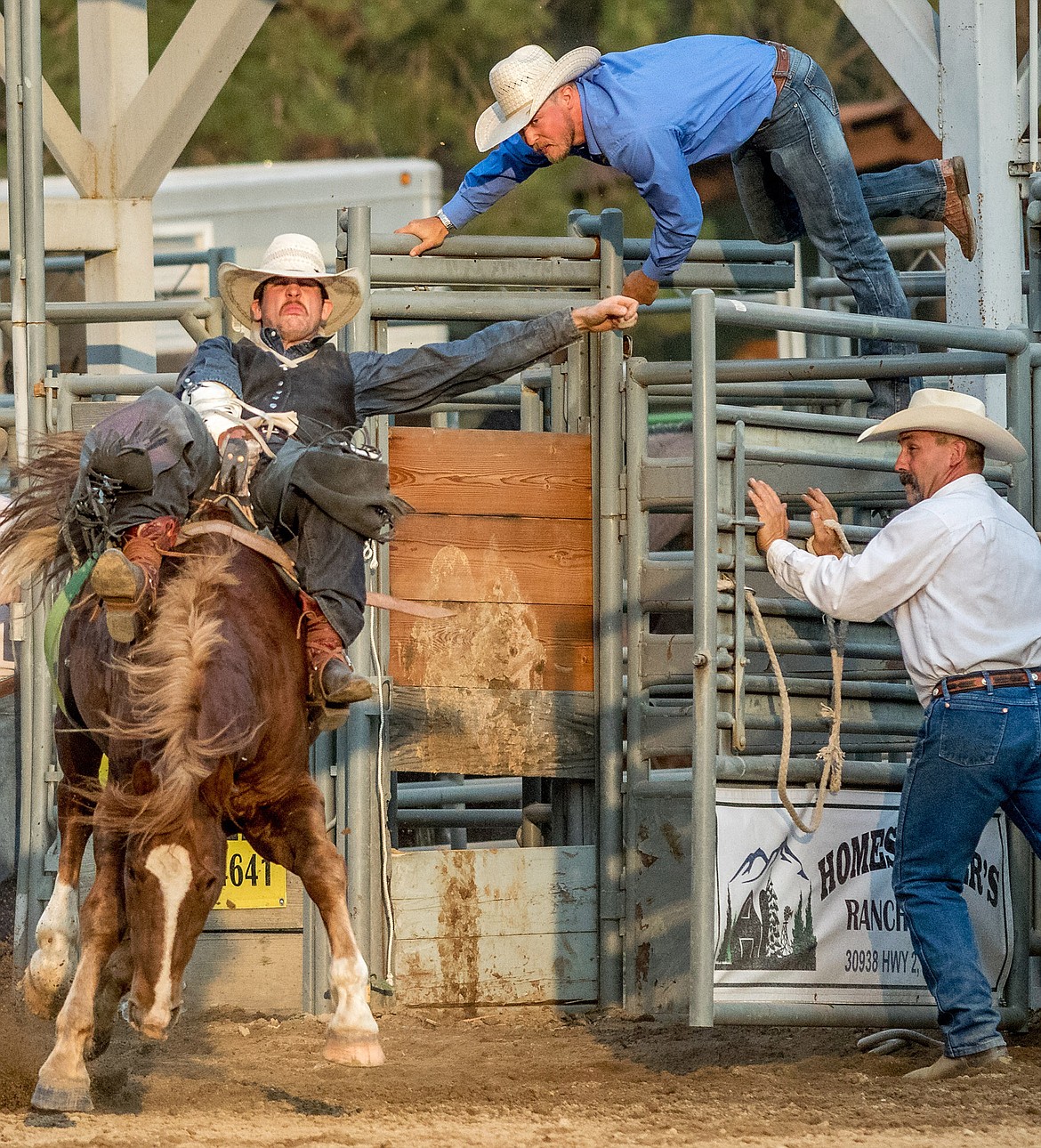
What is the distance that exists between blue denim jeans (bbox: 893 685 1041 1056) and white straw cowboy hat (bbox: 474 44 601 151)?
8.05 feet

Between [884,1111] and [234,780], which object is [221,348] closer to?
[234,780]

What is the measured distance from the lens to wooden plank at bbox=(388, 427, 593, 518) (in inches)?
248

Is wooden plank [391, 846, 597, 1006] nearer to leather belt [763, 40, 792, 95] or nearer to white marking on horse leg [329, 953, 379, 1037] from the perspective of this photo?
white marking on horse leg [329, 953, 379, 1037]

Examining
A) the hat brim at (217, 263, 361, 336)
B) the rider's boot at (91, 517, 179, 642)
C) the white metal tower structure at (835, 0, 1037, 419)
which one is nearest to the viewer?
the rider's boot at (91, 517, 179, 642)

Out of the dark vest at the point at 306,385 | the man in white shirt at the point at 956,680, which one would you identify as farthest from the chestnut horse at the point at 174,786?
the man in white shirt at the point at 956,680

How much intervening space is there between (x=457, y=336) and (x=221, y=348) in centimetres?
817

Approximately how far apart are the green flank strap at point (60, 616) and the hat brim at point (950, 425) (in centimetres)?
232

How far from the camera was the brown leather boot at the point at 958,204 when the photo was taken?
639 centimetres

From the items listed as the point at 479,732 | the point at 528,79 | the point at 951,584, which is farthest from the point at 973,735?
the point at 528,79

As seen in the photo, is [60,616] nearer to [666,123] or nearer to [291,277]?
[291,277]

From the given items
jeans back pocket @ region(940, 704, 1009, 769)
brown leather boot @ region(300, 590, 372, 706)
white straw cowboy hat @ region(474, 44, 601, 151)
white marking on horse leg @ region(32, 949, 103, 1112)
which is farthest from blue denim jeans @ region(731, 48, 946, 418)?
white marking on horse leg @ region(32, 949, 103, 1112)

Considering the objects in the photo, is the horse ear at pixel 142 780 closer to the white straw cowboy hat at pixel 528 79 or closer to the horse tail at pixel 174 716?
the horse tail at pixel 174 716

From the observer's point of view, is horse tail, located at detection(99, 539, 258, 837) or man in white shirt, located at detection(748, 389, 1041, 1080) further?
man in white shirt, located at detection(748, 389, 1041, 1080)

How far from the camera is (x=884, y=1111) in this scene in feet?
14.6
